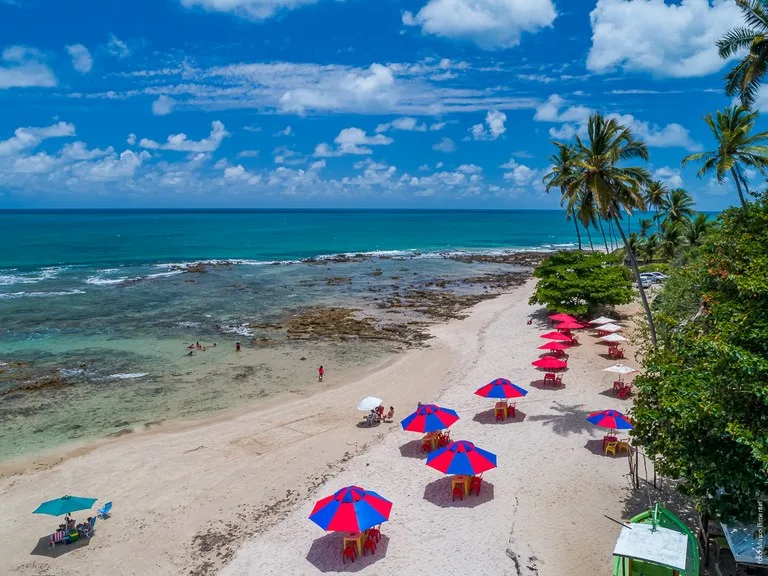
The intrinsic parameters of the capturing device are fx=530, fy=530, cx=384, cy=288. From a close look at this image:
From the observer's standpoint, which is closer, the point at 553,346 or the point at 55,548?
the point at 55,548

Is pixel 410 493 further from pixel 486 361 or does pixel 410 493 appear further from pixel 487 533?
pixel 486 361

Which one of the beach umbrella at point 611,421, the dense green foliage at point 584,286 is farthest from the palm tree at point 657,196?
the beach umbrella at point 611,421

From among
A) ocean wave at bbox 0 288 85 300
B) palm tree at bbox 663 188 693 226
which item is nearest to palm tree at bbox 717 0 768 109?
palm tree at bbox 663 188 693 226

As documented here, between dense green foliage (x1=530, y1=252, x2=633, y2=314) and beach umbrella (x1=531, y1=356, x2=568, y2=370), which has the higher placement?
dense green foliage (x1=530, y1=252, x2=633, y2=314)

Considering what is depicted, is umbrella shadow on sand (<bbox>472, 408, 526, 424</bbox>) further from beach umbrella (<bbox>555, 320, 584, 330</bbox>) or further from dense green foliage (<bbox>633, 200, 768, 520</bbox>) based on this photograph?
beach umbrella (<bbox>555, 320, 584, 330</bbox>)

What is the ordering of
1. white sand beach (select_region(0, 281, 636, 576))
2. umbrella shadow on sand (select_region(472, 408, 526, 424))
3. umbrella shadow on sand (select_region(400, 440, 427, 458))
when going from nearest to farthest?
white sand beach (select_region(0, 281, 636, 576)), umbrella shadow on sand (select_region(400, 440, 427, 458)), umbrella shadow on sand (select_region(472, 408, 526, 424))

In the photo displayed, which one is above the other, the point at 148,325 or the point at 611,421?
the point at 611,421

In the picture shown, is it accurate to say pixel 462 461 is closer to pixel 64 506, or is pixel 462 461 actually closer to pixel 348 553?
pixel 348 553

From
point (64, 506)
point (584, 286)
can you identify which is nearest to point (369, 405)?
point (64, 506)
